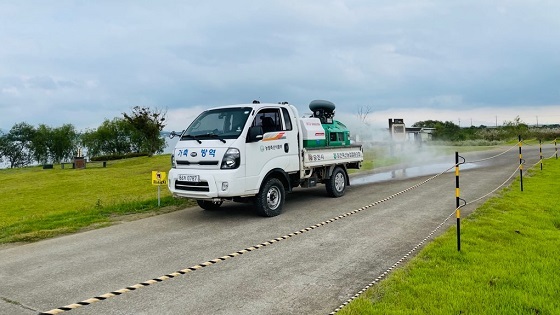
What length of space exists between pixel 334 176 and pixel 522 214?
462 cm

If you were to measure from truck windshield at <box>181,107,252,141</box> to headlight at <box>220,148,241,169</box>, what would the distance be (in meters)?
0.38

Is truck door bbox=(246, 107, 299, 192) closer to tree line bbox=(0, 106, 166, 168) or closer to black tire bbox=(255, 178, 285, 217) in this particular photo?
black tire bbox=(255, 178, 285, 217)

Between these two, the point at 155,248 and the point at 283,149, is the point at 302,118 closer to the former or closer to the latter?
the point at 283,149

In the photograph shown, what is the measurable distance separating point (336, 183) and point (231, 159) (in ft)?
14.2

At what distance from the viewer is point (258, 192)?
8648mm

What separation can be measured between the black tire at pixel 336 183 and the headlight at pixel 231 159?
12.7 feet

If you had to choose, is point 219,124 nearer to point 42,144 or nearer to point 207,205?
point 207,205

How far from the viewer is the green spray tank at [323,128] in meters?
10.3

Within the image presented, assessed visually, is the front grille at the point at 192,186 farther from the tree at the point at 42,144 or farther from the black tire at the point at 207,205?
the tree at the point at 42,144

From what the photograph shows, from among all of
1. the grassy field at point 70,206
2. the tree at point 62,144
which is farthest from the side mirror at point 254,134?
the tree at point 62,144

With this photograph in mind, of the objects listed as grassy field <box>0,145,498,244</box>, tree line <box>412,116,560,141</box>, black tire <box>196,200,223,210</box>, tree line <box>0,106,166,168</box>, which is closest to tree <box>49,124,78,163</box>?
tree line <box>0,106,166,168</box>

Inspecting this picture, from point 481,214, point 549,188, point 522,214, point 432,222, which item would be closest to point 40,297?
point 432,222

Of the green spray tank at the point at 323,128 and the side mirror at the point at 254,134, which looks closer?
the side mirror at the point at 254,134

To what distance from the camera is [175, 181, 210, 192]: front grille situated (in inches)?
319
